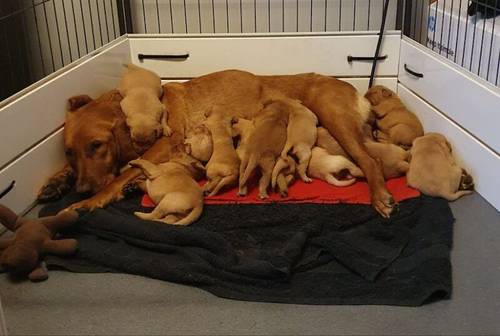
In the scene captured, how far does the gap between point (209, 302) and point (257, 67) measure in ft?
6.09

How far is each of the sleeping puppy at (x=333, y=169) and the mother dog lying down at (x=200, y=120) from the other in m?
0.05

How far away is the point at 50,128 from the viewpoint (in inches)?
110

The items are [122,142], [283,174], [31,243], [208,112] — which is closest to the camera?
[31,243]

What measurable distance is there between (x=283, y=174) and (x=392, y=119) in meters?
0.73

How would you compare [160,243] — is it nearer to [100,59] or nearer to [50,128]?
[50,128]

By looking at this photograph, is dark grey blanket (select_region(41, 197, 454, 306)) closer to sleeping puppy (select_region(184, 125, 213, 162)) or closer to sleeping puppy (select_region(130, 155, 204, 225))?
sleeping puppy (select_region(130, 155, 204, 225))

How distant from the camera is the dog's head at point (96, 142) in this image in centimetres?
275

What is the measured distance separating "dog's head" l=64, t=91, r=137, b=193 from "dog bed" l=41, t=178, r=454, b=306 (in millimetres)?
229

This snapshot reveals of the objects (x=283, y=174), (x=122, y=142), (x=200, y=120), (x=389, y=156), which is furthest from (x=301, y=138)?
(x=122, y=142)

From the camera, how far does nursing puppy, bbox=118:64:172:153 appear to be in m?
2.89

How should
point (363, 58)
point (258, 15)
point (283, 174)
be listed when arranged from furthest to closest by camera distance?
1. point (258, 15)
2. point (363, 58)
3. point (283, 174)

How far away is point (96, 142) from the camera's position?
2.77 meters

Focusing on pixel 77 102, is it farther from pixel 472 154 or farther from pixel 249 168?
pixel 472 154

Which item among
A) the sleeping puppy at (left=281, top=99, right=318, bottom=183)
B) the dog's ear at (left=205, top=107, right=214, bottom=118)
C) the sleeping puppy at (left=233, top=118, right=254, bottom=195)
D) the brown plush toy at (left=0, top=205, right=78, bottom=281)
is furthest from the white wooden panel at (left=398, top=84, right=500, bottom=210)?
the brown plush toy at (left=0, top=205, right=78, bottom=281)
